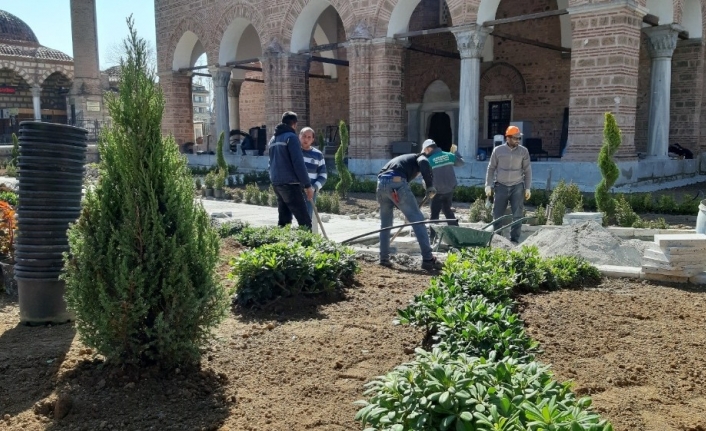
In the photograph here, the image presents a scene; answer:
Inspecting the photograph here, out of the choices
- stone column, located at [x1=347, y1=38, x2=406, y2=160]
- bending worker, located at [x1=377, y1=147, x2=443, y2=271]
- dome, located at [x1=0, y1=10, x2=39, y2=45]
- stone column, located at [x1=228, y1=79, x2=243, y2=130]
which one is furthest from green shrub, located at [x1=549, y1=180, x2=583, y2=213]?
dome, located at [x1=0, y1=10, x2=39, y2=45]

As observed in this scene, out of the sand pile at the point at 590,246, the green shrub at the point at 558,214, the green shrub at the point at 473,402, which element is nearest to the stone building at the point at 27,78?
the green shrub at the point at 558,214

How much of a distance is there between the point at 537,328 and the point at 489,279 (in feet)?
1.59

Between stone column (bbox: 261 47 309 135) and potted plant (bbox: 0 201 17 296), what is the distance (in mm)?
12082

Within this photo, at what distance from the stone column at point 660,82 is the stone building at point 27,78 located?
86.3 ft

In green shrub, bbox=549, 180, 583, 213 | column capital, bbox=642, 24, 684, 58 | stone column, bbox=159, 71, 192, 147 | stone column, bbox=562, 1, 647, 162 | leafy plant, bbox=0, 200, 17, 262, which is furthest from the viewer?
stone column, bbox=159, 71, 192, 147

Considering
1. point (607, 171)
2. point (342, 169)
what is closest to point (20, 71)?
point (342, 169)

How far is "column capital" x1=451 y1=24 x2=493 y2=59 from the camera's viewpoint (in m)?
13.4

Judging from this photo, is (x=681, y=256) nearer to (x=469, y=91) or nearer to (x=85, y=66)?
(x=469, y=91)

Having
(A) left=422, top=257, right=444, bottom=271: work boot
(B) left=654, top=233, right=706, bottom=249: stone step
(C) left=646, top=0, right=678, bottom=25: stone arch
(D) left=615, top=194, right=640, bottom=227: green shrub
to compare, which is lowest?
(A) left=422, top=257, right=444, bottom=271: work boot

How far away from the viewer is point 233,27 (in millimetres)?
19016

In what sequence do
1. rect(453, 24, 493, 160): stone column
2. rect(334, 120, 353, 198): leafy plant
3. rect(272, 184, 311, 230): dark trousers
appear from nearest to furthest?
rect(272, 184, 311, 230): dark trousers, rect(334, 120, 353, 198): leafy plant, rect(453, 24, 493, 160): stone column

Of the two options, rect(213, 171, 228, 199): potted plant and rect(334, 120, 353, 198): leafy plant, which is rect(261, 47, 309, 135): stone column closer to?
rect(213, 171, 228, 199): potted plant

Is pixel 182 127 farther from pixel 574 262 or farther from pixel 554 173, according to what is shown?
pixel 574 262

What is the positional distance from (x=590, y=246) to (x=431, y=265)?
1.47m
